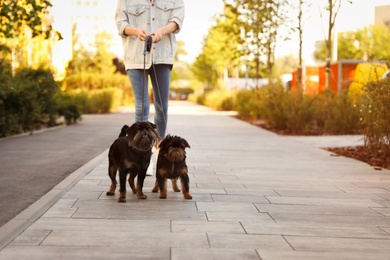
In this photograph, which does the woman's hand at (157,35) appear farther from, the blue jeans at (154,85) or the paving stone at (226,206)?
the paving stone at (226,206)

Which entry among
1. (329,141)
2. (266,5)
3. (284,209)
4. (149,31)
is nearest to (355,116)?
(329,141)

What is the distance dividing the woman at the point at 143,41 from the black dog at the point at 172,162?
1300mm

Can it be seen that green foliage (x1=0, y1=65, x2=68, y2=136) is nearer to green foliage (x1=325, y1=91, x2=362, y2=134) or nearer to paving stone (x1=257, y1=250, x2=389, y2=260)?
green foliage (x1=325, y1=91, x2=362, y2=134)

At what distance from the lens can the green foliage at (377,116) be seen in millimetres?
8648

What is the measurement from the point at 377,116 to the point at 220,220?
16.5ft

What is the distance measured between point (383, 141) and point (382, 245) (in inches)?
211

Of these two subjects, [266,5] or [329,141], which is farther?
[266,5]

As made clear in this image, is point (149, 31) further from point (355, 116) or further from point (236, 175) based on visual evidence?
point (355, 116)

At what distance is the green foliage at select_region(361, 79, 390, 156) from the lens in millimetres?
8648

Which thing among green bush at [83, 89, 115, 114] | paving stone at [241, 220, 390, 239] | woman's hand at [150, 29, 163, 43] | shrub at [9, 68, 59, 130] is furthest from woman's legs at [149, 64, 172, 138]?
green bush at [83, 89, 115, 114]

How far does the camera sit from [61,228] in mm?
4230

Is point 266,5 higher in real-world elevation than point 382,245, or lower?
higher

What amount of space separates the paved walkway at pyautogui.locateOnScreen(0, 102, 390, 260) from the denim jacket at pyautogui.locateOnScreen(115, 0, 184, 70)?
1.36 m

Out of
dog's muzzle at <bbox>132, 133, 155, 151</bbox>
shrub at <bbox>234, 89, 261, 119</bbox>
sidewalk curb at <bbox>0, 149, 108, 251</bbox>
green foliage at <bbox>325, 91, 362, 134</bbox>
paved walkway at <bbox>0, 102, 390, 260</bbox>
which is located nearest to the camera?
paved walkway at <bbox>0, 102, 390, 260</bbox>
